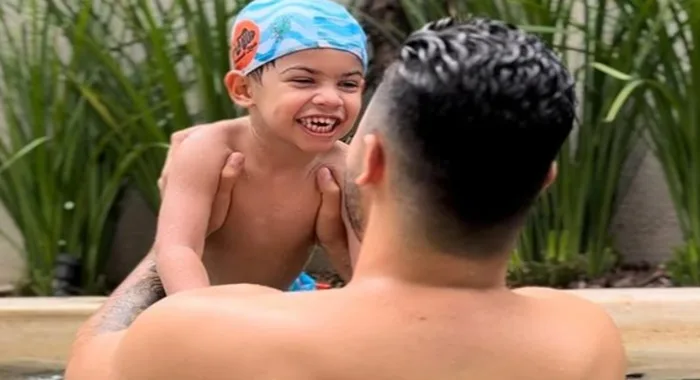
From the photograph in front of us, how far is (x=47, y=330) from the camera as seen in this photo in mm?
3330

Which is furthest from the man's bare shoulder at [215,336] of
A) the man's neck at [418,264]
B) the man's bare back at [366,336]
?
the man's neck at [418,264]

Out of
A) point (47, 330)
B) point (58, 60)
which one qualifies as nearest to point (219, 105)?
point (58, 60)

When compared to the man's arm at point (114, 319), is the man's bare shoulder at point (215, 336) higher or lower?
higher

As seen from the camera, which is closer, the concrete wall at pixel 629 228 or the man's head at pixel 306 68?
the man's head at pixel 306 68

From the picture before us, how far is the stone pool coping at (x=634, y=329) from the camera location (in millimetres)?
3041

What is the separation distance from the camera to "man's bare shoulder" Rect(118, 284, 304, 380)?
1271 millimetres

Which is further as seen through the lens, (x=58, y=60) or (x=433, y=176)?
(x=58, y=60)

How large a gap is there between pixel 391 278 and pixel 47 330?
224cm

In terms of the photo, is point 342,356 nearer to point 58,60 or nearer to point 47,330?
point 47,330

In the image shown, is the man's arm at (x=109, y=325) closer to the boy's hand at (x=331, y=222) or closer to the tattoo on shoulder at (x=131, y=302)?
the tattoo on shoulder at (x=131, y=302)

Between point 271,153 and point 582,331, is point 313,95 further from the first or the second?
point 582,331

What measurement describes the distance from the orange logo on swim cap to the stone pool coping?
112 cm

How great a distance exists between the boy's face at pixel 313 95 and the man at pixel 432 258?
0.86m

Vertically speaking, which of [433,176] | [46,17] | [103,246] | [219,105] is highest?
[433,176]
